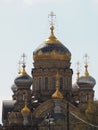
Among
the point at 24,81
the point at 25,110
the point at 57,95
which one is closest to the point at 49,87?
the point at 24,81

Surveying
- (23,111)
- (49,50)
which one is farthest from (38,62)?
(23,111)

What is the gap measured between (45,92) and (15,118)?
3.97 m

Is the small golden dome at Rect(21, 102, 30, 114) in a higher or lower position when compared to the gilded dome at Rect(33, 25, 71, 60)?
lower

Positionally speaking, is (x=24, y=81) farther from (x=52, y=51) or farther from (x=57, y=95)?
(x=57, y=95)

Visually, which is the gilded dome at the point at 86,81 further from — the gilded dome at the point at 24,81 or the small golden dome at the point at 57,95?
the gilded dome at the point at 24,81

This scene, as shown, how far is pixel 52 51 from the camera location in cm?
7312

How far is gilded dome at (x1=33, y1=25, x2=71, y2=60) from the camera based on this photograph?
240 feet

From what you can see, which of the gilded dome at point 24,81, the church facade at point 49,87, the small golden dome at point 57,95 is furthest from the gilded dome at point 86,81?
the gilded dome at point 24,81

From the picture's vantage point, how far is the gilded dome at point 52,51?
7306 centimetres

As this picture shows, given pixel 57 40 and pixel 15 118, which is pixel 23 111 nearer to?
pixel 15 118

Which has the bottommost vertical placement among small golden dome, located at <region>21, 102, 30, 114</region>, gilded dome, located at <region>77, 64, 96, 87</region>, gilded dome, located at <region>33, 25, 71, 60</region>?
small golden dome, located at <region>21, 102, 30, 114</region>

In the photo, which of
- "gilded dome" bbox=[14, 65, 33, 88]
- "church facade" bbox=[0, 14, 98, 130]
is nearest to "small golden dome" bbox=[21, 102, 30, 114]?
"church facade" bbox=[0, 14, 98, 130]

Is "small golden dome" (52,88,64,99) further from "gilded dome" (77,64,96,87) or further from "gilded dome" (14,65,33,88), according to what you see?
"gilded dome" (14,65,33,88)

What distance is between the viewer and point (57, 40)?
244 ft
